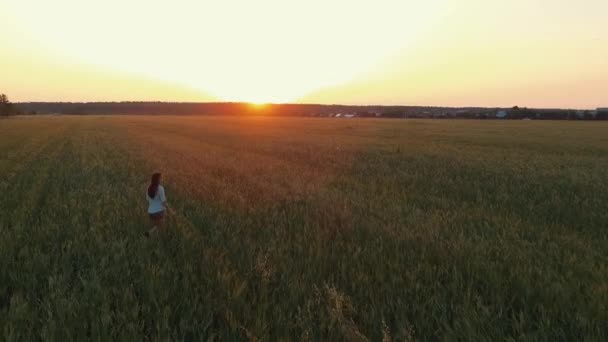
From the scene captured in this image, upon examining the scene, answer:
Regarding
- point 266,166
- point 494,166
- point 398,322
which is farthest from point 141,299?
point 494,166

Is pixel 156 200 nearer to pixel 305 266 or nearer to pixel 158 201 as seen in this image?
pixel 158 201

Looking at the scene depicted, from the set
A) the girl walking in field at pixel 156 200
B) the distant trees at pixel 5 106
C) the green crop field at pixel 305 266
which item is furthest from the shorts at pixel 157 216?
the distant trees at pixel 5 106

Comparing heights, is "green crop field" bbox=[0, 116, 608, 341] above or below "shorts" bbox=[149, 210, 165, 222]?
below

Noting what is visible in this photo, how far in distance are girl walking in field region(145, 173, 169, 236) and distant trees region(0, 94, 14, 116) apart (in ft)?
485

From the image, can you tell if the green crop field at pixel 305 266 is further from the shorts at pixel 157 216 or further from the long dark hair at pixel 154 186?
the long dark hair at pixel 154 186

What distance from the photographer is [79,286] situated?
411 cm

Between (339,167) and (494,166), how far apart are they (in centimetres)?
586

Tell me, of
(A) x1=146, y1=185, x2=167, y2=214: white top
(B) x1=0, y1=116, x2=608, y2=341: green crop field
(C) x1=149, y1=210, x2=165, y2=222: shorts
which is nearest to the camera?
(B) x1=0, y1=116, x2=608, y2=341: green crop field

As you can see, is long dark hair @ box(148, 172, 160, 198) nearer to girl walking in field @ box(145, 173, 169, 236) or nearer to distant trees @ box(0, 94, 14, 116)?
girl walking in field @ box(145, 173, 169, 236)

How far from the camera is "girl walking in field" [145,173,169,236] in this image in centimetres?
519

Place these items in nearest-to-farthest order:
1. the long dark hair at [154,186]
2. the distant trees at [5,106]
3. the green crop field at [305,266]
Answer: the green crop field at [305,266], the long dark hair at [154,186], the distant trees at [5,106]

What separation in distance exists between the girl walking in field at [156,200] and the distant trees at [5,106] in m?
148

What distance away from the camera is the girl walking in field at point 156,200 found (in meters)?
5.19

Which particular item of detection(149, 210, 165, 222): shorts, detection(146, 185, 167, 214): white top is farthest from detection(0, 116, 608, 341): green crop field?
detection(146, 185, 167, 214): white top
